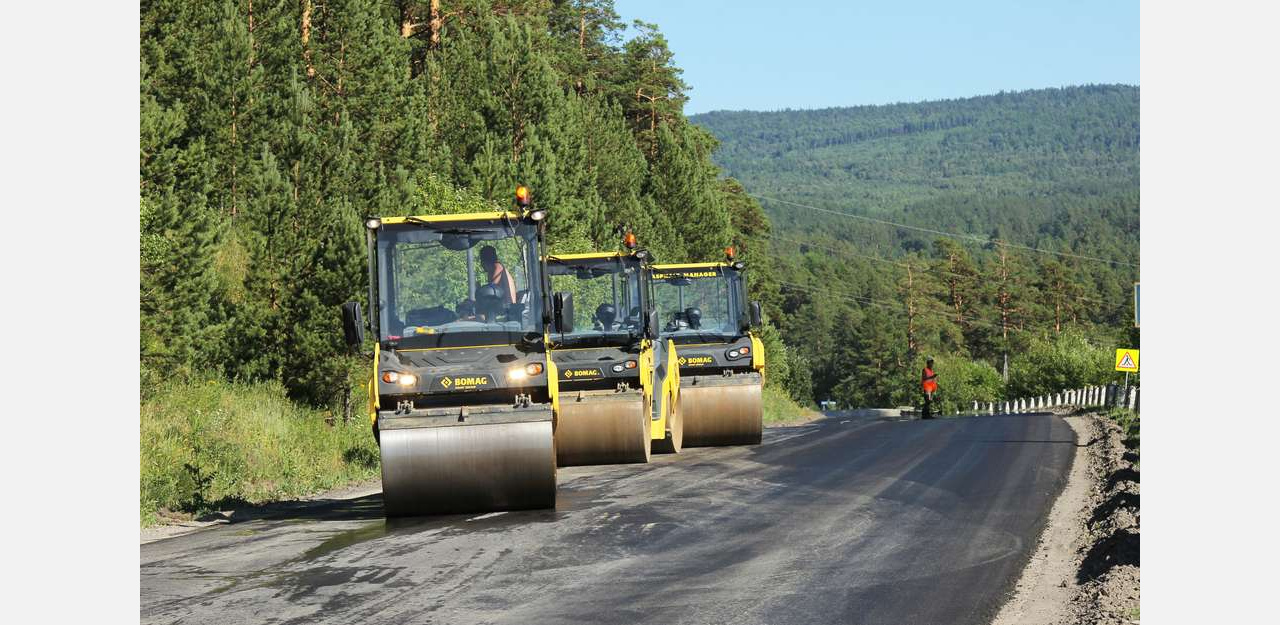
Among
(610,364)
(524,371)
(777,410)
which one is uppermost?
(524,371)

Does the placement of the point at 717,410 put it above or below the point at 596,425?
below

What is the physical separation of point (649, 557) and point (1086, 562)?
3208 millimetres

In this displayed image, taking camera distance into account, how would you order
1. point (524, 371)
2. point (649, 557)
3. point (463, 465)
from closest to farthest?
point (649, 557) < point (463, 465) < point (524, 371)

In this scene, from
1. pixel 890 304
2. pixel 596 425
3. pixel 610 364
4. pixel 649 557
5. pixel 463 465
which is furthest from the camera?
pixel 890 304

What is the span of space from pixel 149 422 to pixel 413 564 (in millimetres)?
8984

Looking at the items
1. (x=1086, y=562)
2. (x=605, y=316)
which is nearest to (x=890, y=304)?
(x=605, y=316)

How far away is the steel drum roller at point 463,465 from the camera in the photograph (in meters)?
11.9

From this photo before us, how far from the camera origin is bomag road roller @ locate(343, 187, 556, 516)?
11.9 meters

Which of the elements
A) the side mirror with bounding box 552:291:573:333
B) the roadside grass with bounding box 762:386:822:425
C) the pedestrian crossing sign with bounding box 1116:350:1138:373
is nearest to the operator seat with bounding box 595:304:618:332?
the side mirror with bounding box 552:291:573:333

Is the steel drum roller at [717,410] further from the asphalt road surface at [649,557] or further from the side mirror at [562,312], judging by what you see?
the side mirror at [562,312]

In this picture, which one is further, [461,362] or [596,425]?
[596,425]

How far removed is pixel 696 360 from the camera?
20.9 m

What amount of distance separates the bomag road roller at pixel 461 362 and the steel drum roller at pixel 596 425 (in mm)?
3629

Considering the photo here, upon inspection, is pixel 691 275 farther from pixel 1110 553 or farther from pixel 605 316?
pixel 1110 553
